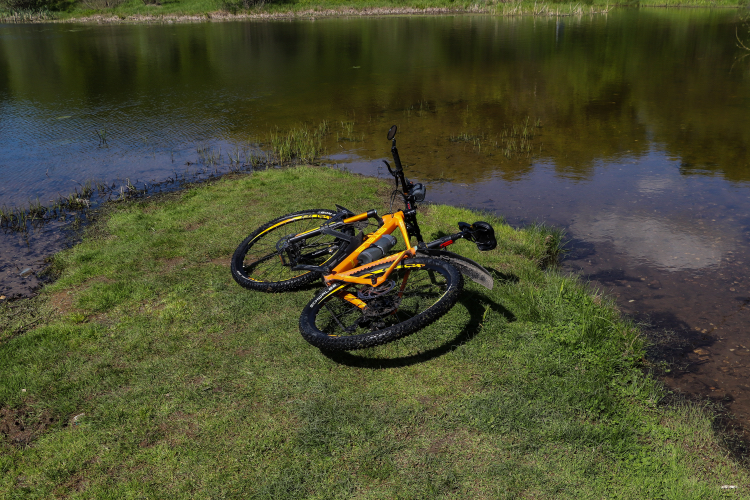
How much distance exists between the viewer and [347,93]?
75.0ft

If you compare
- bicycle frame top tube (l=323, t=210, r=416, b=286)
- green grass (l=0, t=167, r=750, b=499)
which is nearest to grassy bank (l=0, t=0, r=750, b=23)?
bicycle frame top tube (l=323, t=210, r=416, b=286)

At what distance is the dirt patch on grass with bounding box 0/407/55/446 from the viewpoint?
478 cm

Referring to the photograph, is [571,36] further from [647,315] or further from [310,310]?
[310,310]

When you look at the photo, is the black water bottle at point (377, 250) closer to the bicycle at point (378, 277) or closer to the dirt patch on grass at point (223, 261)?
the bicycle at point (378, 277)

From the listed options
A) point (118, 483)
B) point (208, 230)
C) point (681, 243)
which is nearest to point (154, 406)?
point (118, 483)

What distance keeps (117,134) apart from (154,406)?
577 inches

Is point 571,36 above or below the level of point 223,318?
above

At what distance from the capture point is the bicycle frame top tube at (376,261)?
5.82 m

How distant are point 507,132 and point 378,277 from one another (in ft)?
40.3

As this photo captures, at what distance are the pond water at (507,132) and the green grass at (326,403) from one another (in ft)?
4.26

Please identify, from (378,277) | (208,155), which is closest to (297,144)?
(208,155)

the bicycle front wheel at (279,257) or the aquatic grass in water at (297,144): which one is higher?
the aquatic grass in water at (297,144)

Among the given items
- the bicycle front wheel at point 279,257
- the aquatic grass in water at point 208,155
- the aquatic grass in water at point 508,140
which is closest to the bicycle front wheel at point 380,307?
the bicycle front wheel at point 279,257

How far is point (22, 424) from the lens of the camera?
4.94 metres
